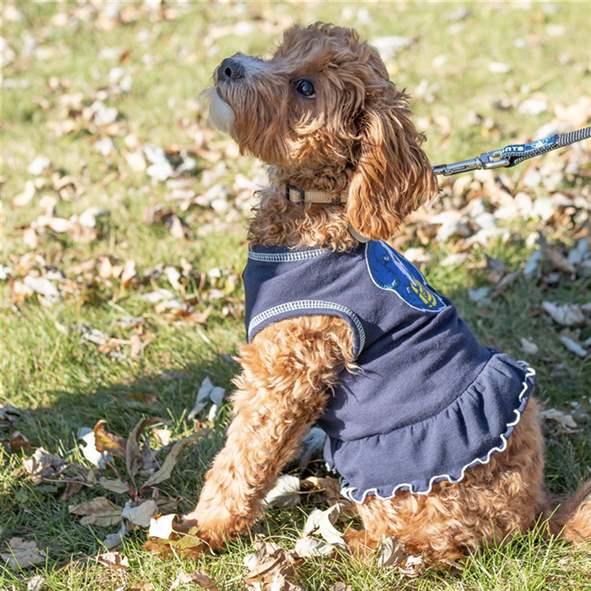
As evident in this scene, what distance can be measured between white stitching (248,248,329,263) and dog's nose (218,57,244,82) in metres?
0.71

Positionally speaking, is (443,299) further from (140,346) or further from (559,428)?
(140,346)

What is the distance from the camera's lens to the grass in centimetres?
331

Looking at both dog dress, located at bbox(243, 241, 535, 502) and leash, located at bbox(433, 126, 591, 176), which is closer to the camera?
dog dress, located at bbox(243, 241, 535, 502)

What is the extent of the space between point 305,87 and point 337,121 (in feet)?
0.68

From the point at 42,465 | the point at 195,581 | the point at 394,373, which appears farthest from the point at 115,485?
the point at 394,373

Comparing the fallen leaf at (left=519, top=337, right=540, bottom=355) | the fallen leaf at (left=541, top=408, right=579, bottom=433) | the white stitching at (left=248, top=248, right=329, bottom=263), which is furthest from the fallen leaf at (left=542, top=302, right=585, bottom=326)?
the white stitching at (left=248, top=248, right=329, bottom=263)

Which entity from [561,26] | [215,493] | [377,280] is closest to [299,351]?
[377,280]

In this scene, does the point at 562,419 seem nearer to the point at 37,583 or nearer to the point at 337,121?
the point at 337,121

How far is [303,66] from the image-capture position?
3146 millimetres

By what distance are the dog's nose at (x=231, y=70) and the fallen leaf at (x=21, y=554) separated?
2.10 m

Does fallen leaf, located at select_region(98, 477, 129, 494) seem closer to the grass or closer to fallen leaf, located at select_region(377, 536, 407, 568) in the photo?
the grass

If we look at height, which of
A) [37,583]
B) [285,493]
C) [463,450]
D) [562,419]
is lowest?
[562,419]

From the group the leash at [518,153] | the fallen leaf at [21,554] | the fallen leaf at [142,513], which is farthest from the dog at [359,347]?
the fallen leaf at [21,554]

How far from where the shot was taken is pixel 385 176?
304 cm
